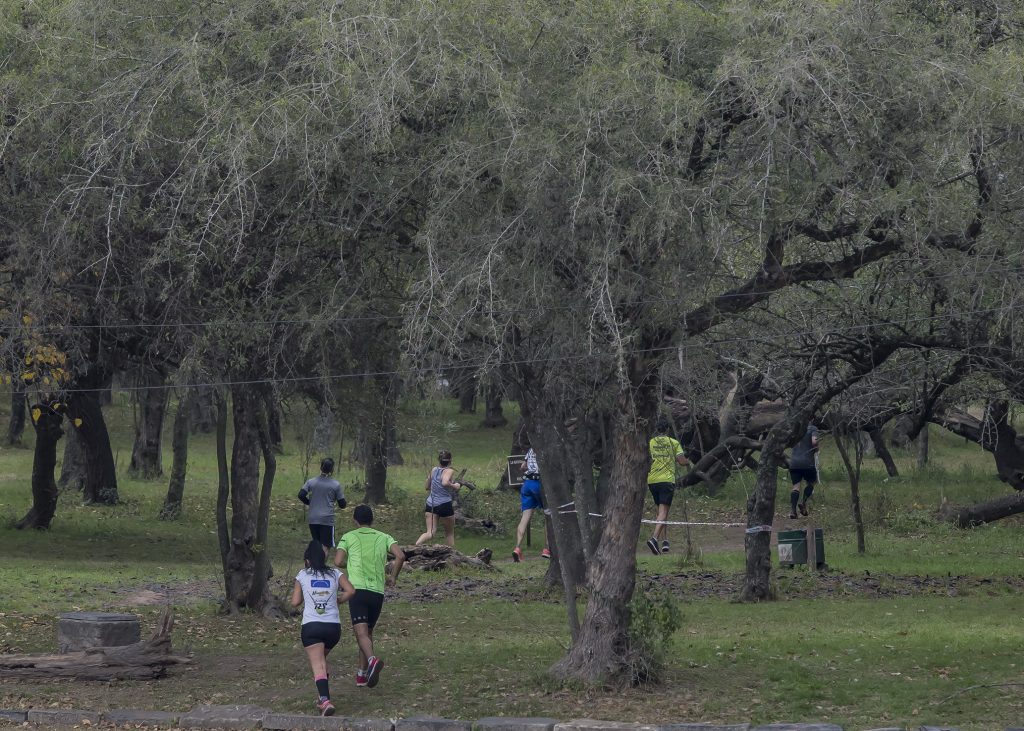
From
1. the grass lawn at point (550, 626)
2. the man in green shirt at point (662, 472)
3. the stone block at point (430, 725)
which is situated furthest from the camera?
the man in green shirt at point (662, 472)

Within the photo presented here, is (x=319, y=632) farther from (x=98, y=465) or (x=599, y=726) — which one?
(x=98, y=465)

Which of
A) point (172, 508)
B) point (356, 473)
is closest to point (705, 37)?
point (172, 508)

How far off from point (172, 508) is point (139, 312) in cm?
1241

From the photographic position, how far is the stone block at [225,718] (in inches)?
388

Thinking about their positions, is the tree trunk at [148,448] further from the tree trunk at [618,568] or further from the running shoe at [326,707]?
the tree trunk at [618,568]

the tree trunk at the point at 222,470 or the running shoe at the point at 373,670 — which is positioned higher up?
the tree trunk at the point at 222,470

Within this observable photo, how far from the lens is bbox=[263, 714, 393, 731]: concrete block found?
31.8 feet

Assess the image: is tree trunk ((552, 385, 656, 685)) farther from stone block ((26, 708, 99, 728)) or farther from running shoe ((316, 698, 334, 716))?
stone block ((26, 708, 99, 728))

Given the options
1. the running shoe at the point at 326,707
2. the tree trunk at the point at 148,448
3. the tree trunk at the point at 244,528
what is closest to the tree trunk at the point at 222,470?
the tree trunk at the point at 244,528

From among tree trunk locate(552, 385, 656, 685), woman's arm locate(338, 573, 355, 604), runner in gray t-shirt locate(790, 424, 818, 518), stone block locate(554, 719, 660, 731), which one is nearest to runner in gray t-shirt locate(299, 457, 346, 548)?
woman's arm locate(338, 573, 355, 604)

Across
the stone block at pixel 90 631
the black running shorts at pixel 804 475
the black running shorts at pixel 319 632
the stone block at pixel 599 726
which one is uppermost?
the black running shorts at pixel 804 475

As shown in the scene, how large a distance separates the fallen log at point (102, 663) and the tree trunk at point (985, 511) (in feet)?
53.2

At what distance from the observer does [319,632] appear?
10.1 metres

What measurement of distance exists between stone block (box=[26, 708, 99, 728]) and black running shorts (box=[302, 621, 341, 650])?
68.5 inches
